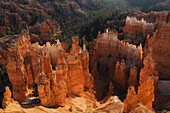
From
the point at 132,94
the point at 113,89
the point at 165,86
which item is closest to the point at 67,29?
the point at 113,89

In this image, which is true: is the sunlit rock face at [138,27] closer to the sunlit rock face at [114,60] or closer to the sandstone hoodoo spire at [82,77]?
the sandstone hoodoo spire at [82,77]

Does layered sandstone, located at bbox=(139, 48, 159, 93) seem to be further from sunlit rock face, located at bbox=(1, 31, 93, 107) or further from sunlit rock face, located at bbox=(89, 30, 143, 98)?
sunlit rock face, located at bbox=(1, 31, 93, 107)

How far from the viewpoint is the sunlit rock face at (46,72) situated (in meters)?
11.5

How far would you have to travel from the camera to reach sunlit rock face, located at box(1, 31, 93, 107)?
453 inches

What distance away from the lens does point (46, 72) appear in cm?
1634

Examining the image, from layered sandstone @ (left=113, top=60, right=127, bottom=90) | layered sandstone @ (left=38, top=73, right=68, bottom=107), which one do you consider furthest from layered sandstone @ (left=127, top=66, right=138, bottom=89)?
layered sandstone @ (left=38, top=73, right=68, bottom=107)

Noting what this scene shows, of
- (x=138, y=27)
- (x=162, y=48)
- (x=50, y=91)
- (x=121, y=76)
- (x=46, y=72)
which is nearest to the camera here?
(x=50, y=91)

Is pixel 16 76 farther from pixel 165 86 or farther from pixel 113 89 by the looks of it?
pixel 165 86

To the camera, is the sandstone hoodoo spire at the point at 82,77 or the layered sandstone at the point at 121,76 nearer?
the sandstone hoodoo spire at the point at 82,77

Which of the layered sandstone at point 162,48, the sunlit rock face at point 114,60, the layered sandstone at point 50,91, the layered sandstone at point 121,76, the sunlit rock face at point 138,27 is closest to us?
the layered sandstone at point 50,91

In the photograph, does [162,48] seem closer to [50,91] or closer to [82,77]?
[82,77]

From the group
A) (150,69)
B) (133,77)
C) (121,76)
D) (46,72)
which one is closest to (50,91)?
(46,72)

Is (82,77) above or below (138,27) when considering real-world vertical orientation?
below

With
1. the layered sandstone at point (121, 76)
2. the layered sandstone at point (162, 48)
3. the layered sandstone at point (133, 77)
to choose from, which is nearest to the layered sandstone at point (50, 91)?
the layered sandstone at point (133, 77)
